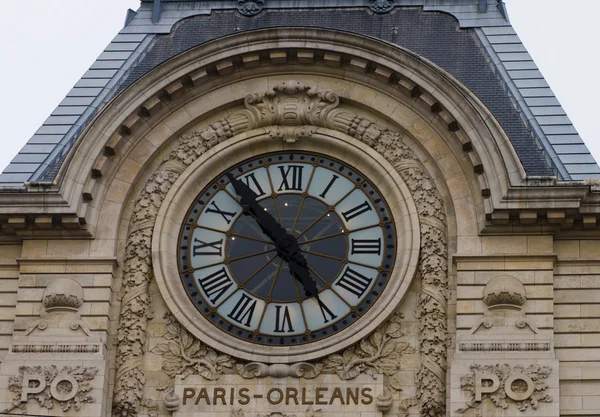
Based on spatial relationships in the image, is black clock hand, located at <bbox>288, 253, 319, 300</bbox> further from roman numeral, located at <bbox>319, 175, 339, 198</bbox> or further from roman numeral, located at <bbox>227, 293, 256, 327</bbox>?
roman numeral, located at <bbox>319, 175, 339, 198</bbox>

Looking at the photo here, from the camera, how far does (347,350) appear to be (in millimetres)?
26781

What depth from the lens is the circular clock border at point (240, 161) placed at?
26.8m

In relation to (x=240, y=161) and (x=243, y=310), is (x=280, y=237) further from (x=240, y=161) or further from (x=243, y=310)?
(x=240, y=161)

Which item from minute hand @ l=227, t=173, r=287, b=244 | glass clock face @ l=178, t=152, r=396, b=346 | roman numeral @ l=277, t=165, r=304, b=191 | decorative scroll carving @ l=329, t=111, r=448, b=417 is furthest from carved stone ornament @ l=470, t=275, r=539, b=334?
roman numeral @ l=277, t=165, r=304, b=191

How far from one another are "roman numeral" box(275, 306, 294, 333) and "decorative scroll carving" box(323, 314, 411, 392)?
2.91ft

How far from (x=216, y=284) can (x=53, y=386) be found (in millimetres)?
3073

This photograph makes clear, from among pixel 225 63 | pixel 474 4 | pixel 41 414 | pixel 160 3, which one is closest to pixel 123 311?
pixel 41 414

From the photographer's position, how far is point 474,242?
27.1 m

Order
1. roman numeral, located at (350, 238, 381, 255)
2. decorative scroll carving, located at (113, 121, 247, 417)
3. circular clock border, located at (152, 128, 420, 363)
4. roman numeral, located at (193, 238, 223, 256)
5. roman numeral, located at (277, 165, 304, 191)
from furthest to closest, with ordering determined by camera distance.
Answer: roman numeral, located at (277, 165, 304, 191) → roman numeral, located at (193, 238, 223, 256) → roman numeral, located at (350, 238, 381, 255) → circular clock border, located at (152, 128, 420, 363) → decorative scroll carving, located at (113, 121, 247, 417)

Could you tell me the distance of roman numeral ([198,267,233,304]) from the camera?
2759 cm

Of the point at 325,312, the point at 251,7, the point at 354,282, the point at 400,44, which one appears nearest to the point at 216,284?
the point at 325,312

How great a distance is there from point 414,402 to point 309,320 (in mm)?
2162

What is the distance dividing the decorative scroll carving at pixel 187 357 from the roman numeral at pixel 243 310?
726 millimetres

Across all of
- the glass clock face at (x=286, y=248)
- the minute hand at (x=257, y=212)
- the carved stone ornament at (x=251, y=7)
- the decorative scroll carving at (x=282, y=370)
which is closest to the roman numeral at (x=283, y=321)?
the glass clock face at (x=286, y=248)
